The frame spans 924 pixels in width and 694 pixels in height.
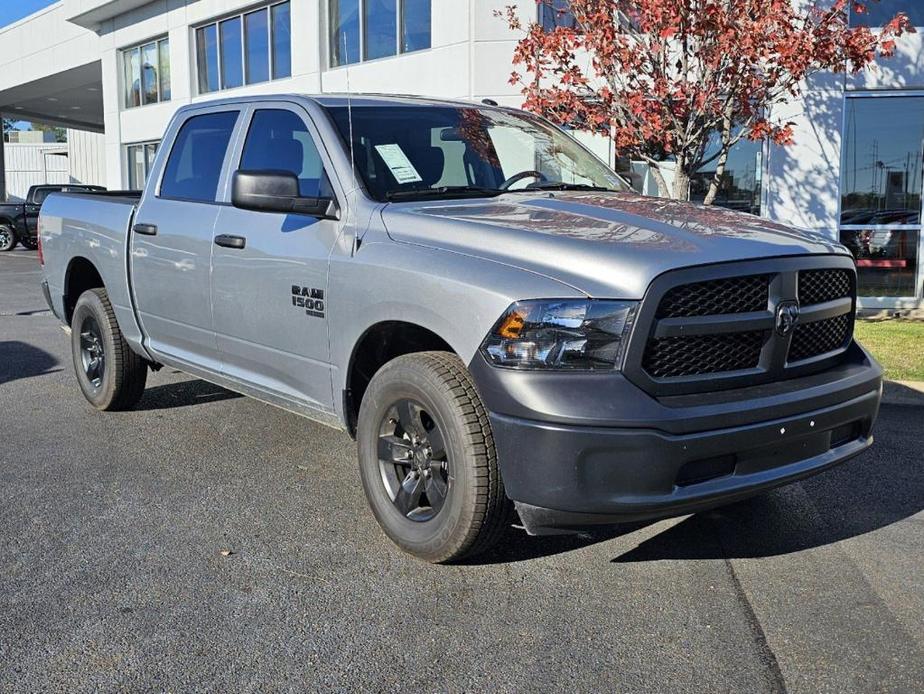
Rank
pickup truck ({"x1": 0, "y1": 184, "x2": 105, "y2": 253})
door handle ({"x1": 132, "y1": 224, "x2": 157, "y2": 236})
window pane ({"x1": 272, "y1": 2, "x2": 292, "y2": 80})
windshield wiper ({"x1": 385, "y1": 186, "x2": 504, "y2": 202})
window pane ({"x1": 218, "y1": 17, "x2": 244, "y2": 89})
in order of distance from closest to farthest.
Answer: windshield wiper ({"x1": 385, "y1": 186, "x2": 504, "y2": 202}), door handle ({"x1": 132, "y1": 224, "x2": 157, "y2": 236}), window pane ({"x1": 272, "y1": 2, "x2": 292, "y2": 80}), window pane ({"x1": 218, "y1": 17, "x2": 244, "y2": 89}), pickup truck ({"x1": 0, "y1": 184, "x2": 105, "y2": 253})

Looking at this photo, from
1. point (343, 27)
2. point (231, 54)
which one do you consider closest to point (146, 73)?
point (231, 54)

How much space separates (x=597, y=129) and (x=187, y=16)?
14.9 metres

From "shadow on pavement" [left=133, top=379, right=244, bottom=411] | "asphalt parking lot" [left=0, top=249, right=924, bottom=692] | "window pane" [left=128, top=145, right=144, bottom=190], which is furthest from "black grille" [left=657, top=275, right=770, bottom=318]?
"window pane" [left=128, top=145, right=144, bottom=190]

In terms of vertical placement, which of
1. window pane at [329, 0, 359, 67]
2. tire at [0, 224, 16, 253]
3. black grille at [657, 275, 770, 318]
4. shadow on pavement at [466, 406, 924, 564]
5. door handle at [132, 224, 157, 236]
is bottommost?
shadow on pavement at [466, 406, 924, 564]

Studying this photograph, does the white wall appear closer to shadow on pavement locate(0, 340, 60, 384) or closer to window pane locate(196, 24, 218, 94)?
window pane locate(196, 24, 218, 94)

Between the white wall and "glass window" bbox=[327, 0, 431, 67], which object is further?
the white wall

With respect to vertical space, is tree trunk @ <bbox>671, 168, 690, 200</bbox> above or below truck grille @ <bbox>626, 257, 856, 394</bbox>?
above

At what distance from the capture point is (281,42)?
19.0 meters

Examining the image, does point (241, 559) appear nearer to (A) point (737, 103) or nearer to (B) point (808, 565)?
(B) point (808, 565)

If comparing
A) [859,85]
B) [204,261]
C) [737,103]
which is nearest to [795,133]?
[859,85]

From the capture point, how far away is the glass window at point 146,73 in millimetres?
23375

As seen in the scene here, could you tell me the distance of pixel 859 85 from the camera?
39.2ft

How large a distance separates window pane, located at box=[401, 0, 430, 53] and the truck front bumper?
13512 millimetres

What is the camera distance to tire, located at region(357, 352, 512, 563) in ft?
11.4
